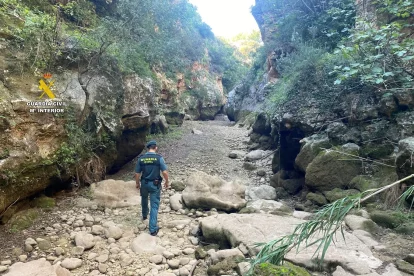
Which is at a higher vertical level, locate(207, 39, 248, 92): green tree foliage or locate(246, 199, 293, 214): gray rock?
locate(207, 39, 248, 92): green tree foliage

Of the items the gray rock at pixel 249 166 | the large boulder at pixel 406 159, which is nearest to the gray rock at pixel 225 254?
the large boulder at pixel 406 159

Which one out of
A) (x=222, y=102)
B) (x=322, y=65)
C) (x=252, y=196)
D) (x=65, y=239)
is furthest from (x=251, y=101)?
(x=65, y=239)

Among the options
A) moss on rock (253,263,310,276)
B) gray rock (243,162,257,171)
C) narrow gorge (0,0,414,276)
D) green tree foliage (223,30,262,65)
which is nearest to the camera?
moss on rock (253,263,310,276)

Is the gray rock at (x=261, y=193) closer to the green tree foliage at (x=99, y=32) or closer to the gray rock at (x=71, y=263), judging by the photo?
the gray rock at (x=71, y=263)

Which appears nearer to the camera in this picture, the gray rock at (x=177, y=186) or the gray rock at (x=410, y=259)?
the gray rock at (x=410, y=259)

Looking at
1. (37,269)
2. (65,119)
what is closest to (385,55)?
(65,119)

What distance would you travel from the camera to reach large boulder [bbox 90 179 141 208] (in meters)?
6.12

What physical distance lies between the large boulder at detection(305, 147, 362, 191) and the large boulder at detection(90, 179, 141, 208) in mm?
4230

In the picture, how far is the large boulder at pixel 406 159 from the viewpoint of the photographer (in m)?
4.61

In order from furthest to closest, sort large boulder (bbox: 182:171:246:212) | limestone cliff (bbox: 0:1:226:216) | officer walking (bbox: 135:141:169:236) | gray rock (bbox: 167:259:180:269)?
large boulder (bbox: 182:171:246:212) → officer walking (bbox: 135:141:169:236) → limestone cliff (bbox: 0:1:226:216) → gray rock (bbox: 167:259:180:269)

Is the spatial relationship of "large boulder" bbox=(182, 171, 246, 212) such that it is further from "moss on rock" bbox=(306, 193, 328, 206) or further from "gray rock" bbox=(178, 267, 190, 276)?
"gray rock" bbox=(178, 267, 190, 276)

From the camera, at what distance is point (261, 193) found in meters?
7.34

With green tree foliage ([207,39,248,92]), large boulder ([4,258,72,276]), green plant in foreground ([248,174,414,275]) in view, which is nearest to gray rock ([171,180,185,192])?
large boulder ([4,258,72,276])

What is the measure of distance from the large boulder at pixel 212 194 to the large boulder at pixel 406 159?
122 inches
